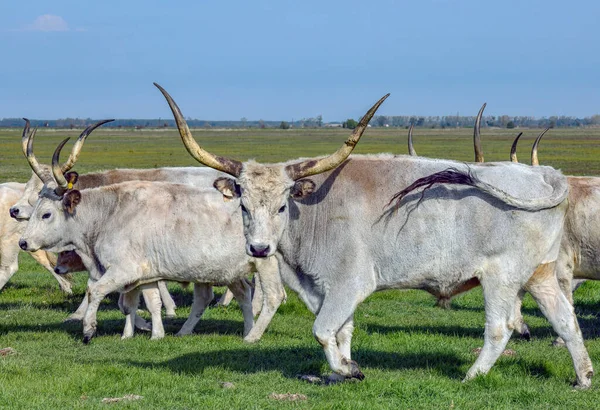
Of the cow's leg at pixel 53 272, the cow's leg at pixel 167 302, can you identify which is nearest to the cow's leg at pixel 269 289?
the cow's leg at pixel 167 302

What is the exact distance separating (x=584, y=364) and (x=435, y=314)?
476 cm

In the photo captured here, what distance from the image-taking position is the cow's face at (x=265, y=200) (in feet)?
25.7

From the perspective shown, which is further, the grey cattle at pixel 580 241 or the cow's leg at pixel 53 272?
the cow's leg at pixel 53 272

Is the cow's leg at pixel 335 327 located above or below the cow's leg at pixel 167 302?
above

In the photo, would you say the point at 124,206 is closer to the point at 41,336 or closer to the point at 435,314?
the point at 41,336

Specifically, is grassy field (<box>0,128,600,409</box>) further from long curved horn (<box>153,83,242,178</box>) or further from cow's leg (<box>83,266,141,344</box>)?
long curved horn (<box>153,83,242,178</box>)

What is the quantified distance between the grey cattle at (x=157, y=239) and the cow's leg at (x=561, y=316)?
3819 millimetres

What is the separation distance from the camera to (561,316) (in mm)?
8414

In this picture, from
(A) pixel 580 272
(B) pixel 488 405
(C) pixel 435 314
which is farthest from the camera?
(C) pixel 435 314

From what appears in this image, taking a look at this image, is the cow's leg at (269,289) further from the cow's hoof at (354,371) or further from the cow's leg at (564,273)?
the cow's leg at (564,273)

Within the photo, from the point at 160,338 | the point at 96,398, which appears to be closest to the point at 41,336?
the point at 160,338

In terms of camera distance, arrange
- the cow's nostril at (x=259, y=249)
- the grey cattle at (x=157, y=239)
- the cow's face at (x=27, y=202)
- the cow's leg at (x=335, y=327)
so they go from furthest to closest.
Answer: the cow's face at (x=27, y=202), the grey cattle at (x=157, y=239), the cow's leg at (x=335, y=327), the cow's nostril at (x=259, y=249)

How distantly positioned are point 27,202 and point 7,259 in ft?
3.40

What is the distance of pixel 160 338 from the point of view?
11.4 meters
